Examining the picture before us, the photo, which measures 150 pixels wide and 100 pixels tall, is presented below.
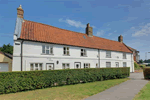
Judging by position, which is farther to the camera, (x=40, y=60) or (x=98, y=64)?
(x=98, y=64)

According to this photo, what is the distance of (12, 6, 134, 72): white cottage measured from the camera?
12.8 metres

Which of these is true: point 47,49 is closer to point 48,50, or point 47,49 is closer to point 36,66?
point 48,50

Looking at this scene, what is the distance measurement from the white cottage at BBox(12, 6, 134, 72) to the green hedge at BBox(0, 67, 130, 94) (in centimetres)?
391

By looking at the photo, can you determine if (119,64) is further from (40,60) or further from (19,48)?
(19,48)

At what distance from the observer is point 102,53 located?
70.4 ft

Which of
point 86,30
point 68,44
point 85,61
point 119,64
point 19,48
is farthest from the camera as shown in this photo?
point 119,64

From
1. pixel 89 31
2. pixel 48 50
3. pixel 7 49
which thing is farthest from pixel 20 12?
pixel 7 49

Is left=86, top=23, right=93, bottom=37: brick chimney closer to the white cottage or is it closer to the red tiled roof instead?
the white cottage

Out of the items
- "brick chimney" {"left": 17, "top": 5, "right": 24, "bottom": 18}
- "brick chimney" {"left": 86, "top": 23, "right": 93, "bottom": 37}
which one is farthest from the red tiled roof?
"brick chimney" {"left": 86, "top": 23, "right": 93, "bottom": 37}

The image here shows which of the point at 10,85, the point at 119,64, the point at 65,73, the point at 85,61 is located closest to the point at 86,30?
the point at 85,61

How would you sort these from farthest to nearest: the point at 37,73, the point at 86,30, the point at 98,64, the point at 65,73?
1. the point at 86,30
2. the point at 98,64
3. the point at 65,73
4. the point at 37,73

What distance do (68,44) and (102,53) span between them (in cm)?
872

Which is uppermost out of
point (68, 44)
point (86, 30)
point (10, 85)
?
point (86, 30)

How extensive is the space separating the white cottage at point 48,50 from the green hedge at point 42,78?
3906mm
